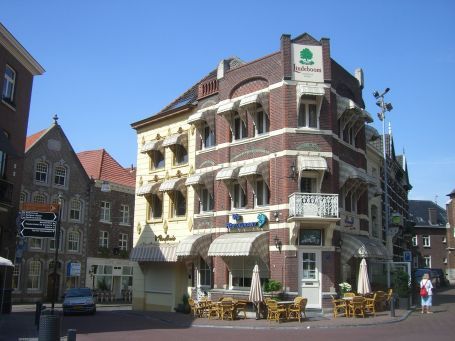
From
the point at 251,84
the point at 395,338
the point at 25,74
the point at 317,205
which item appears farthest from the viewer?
the point at 25,74

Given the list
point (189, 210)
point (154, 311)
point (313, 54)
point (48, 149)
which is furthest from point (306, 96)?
point (48, 149)

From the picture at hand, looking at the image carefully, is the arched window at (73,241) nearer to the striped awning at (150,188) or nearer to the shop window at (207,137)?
the striped awning at (150,188)

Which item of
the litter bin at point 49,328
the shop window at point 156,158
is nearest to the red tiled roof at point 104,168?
the shop window at point 156,158

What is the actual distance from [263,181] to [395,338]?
1143 cm

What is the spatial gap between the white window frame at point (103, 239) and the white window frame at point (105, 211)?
1.27m

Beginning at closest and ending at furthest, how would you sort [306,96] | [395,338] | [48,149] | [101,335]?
1. [395,338]
2. [101,335]
3. [306,96]
4. [48,149]

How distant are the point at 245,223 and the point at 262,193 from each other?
1.70 meters

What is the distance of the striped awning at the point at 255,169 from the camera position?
79.1 feet

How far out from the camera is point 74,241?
47781mm

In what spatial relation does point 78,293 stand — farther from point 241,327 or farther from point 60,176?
point 60,176

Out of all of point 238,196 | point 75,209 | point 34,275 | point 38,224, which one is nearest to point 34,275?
point 34,275

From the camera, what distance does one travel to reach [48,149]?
46375 millimetres

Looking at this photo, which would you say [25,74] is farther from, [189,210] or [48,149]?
[48,149]

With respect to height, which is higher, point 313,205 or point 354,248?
point 313,205
